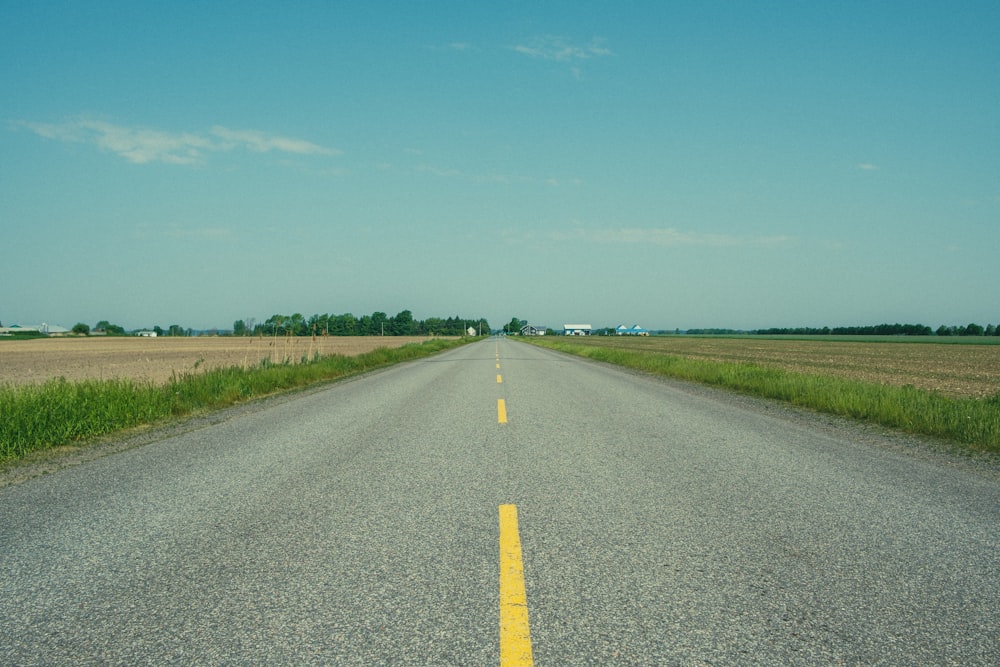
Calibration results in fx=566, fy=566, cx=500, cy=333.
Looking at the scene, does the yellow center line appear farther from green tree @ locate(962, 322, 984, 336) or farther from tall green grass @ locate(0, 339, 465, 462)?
green tree @ locate(962, 322, 984, 336)

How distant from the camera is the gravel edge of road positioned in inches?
249

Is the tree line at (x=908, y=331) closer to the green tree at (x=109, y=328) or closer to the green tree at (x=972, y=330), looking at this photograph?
the green tree at (x=972, y=330)

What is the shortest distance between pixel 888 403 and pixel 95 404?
13249mm

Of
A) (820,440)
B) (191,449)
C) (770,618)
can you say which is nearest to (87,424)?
(191,449)

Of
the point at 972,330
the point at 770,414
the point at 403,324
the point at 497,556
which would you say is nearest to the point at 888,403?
the point at 770,414

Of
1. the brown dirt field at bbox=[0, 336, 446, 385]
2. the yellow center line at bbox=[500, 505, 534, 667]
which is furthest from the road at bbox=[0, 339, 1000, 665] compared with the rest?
the brown dirt field at bbox=[0, 336, 446, 385]

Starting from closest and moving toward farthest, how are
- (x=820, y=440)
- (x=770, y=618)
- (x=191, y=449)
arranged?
1. (x=770, y=618)
2. (x=191, y=449)
3. (x=820, y=440)

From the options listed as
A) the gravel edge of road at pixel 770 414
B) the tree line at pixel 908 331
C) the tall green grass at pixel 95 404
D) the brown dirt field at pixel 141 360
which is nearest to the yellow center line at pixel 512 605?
the gravel edge of road at pixel 770 414

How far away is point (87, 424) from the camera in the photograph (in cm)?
835

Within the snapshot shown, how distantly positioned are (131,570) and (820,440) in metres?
7.91

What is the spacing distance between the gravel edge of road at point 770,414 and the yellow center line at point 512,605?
527cm

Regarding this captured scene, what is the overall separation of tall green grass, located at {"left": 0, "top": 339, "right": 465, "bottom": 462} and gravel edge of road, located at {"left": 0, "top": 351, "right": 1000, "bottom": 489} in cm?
30

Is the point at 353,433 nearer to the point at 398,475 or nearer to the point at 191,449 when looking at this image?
the point at 191,449

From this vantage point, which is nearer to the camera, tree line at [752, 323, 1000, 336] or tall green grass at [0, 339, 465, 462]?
tall green grass at [0, 339, 465, 462]
